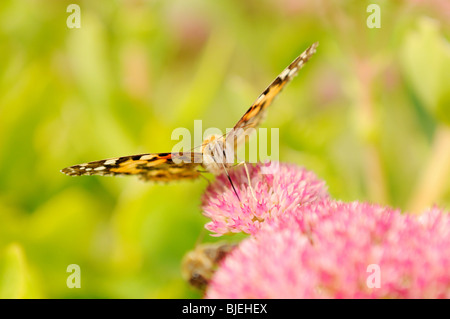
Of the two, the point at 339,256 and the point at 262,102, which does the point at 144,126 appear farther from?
the point at 339,256

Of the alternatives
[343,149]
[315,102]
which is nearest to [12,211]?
[343,149]

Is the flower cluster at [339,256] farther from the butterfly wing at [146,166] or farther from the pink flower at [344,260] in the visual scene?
the butterfly wing at [146,166]

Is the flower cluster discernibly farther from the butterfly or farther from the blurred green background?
the blurred green background

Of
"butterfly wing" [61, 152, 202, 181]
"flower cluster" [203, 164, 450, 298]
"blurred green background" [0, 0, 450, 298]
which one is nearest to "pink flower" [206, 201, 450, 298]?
"flower cluster" [203, 164, 450, 298]

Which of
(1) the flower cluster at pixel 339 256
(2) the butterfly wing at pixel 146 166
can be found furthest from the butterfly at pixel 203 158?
(1) the flower cluster at pixel 339 256

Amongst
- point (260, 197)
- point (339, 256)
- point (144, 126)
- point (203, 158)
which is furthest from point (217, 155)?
point (144, 126)

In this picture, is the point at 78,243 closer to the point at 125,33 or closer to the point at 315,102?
the point at 125,33
